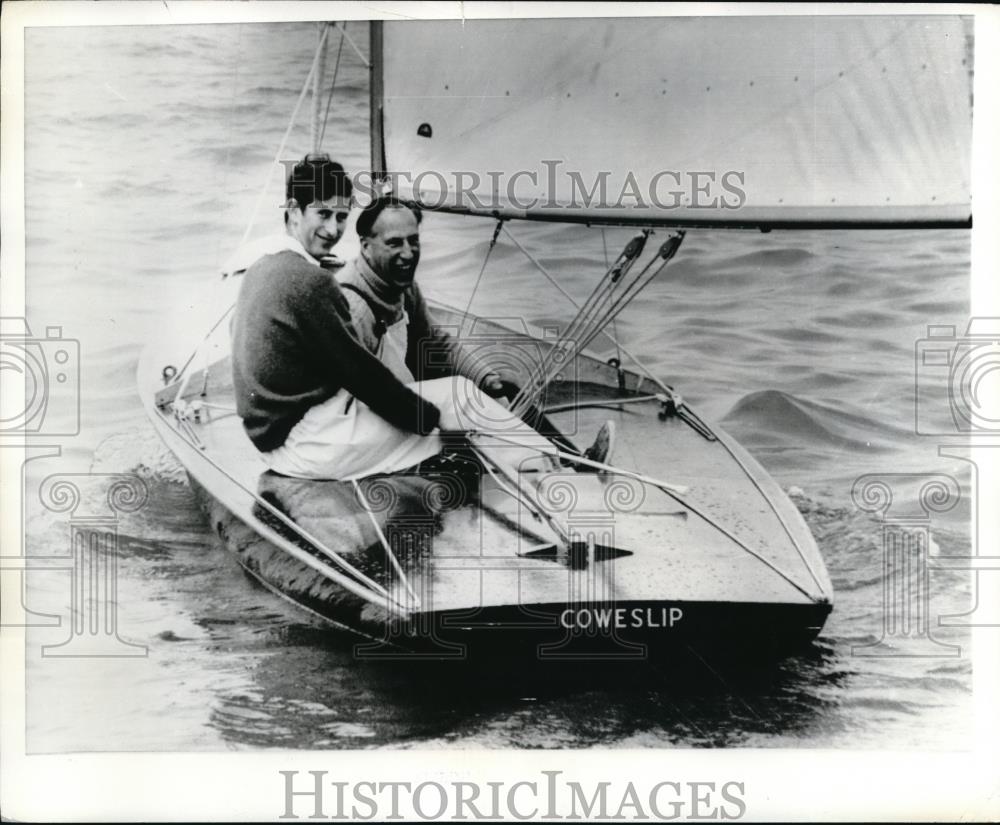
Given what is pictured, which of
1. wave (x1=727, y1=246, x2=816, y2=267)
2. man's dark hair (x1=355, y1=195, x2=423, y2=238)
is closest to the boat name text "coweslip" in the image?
wave (x1=727, y1=246, x2=816, y2=267)

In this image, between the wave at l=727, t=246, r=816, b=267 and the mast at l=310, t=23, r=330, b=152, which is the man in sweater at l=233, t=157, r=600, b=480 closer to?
the mast at l=310, t=23, r=330, b=152

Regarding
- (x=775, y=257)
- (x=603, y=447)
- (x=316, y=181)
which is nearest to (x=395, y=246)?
(x=316, y=181)

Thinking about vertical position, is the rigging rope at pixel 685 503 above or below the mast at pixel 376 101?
below

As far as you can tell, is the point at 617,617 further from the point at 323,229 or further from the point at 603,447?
the point at 323,229

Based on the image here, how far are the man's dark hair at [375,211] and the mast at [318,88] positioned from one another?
24cm

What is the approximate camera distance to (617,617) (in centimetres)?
321

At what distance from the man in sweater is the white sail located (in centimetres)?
28

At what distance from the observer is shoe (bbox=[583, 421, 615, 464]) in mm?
3271

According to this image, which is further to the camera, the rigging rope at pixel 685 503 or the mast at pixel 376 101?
the mast at pixel 376 101

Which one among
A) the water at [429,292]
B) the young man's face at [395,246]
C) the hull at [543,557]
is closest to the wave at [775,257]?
the water at [429,292]

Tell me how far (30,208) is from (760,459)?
7.42 ft

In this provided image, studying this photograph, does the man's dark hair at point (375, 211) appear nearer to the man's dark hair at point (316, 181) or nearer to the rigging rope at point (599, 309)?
the man's dark hair at point (316, 181)

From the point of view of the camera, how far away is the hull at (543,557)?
318 centimetres

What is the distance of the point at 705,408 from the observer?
10.8 ft
